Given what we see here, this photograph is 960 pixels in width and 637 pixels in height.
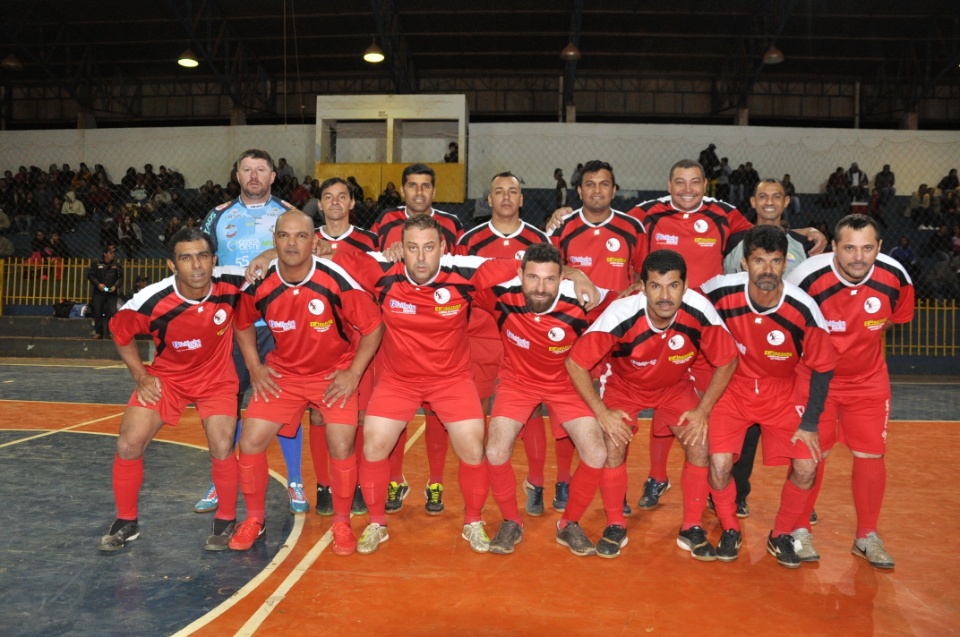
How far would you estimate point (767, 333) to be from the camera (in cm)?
486

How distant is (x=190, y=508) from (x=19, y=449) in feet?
9.08

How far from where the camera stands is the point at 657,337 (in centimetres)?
496

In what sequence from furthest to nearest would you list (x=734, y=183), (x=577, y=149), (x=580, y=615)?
(x=577, y=149)
(x=734, y=183)
(x=580, y=615)

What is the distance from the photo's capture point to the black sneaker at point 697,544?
4.86m

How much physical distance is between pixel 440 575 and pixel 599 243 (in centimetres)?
281

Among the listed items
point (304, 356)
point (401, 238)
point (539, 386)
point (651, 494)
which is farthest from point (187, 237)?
point (651, 494)

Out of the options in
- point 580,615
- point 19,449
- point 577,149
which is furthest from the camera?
point 577,149

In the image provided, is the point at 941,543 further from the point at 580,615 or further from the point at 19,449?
the point at 19,449

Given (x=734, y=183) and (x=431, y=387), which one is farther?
(x=734, y=183)

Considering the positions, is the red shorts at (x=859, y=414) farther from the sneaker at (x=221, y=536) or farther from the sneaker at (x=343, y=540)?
the sneaker at (x=221, y=536)

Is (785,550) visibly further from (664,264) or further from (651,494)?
(664,264)

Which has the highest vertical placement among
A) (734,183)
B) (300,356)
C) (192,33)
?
(192,33)

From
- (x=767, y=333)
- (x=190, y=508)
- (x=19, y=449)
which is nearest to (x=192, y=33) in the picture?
(x=19, y=449)

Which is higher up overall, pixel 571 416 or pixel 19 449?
pixel 571 416
